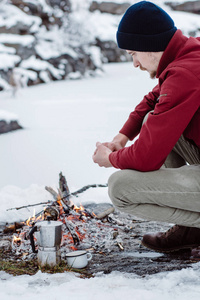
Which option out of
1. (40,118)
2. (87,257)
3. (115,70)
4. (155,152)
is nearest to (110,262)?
(87,257)

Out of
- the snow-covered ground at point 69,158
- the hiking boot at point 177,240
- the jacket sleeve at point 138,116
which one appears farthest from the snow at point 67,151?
the jacket sleeve at point 138,116

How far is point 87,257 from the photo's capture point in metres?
2.20

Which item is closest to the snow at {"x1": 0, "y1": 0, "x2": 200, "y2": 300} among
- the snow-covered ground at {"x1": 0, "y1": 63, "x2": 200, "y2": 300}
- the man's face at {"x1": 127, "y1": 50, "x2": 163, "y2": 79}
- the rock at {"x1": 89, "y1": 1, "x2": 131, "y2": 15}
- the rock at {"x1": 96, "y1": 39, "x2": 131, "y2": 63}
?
the snow-covered ground at {"x1": 0, "y1": 63, "x2": 200, "y2": 300}

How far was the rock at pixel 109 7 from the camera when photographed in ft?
91.9

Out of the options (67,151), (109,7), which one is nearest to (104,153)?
(67,151)

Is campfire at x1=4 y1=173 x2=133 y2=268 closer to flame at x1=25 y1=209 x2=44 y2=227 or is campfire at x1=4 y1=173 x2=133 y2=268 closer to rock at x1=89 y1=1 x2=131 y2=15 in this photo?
flame at x1=25 y1=209 x2=44 y2=227

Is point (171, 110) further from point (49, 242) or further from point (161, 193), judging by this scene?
point (49, 242)

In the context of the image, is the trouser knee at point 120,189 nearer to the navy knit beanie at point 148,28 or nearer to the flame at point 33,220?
the navy knit beanie at point 148,28

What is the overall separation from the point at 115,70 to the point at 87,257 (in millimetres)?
17121

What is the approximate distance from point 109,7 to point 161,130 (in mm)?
28088

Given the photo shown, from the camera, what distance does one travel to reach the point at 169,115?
1.70m

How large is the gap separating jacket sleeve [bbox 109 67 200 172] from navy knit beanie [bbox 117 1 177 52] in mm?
203

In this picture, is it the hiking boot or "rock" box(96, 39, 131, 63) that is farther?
"rock" box(96, 39, 131, 63)

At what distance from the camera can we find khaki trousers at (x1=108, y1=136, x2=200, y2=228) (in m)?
1.91
